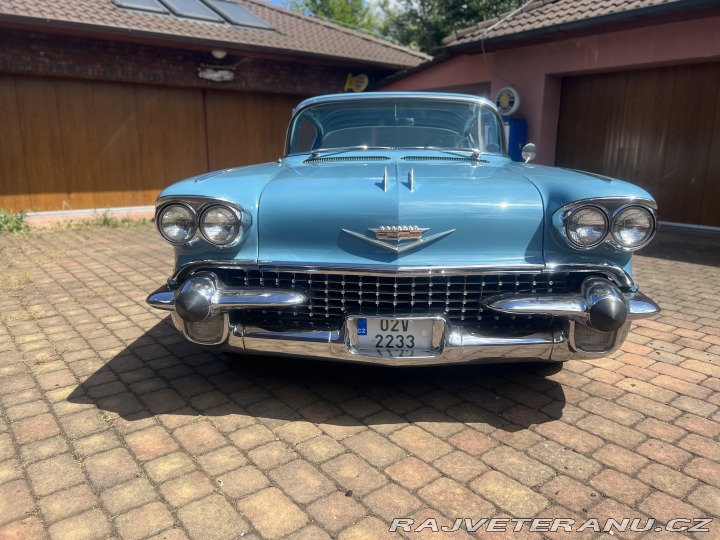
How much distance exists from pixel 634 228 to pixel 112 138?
8.76 meters

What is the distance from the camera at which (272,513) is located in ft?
6.32

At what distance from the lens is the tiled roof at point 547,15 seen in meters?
7.21

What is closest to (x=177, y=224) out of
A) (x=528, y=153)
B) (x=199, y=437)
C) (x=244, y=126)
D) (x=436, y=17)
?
(x=199, y=437)

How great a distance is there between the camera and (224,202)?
2459 millimetres

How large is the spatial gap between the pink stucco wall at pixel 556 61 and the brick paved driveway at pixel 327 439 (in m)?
4.77

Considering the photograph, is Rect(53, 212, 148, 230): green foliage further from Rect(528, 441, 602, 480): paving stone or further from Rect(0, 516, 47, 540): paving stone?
Rect(528, 441, 602, 480): paving stone

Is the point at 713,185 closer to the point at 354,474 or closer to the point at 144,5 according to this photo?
the point at 354,474

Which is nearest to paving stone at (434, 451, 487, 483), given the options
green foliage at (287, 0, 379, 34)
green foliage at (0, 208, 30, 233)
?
green foliage at (0, 208, 30, 233)

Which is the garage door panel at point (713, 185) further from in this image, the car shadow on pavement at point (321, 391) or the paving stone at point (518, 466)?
the paving stone at point (518, 466)

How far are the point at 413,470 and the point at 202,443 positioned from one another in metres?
0.93

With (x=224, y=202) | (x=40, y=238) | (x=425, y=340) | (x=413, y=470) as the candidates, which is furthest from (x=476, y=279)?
(x=40, y=238)

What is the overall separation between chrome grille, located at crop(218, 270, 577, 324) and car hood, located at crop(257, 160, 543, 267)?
8cm

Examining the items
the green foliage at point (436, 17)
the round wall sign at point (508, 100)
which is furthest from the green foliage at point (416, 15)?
the round wall sign at point (508, 100)

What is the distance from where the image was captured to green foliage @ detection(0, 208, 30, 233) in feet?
25.8
